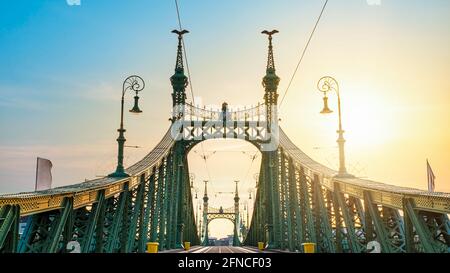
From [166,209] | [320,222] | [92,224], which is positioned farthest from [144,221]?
[92,224]

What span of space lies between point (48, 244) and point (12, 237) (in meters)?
2.82

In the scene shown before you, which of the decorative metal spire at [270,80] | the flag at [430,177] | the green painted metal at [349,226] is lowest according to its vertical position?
the green painted metal at [349,226]

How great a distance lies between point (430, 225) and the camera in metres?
12.9

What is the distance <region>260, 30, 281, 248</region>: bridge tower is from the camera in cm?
3953

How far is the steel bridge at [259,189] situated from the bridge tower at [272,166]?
79 millimetres

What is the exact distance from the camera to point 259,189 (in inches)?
2152

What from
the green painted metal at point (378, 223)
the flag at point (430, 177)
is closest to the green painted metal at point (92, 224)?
the green painted metal at point (378, 223)

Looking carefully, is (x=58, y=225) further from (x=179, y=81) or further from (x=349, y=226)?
(x=179, y=81)

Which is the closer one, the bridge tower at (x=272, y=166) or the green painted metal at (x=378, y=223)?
the green painted metal at (x=378, y=223)

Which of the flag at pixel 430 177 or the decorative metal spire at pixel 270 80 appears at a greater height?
the decorative metal spire at pixel 270 80

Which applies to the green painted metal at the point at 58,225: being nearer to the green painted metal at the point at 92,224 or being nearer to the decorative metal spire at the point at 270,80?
the green painted metal at the point at 92,224

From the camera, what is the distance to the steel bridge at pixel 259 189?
42.3 feet

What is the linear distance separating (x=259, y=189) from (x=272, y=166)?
1398cm
